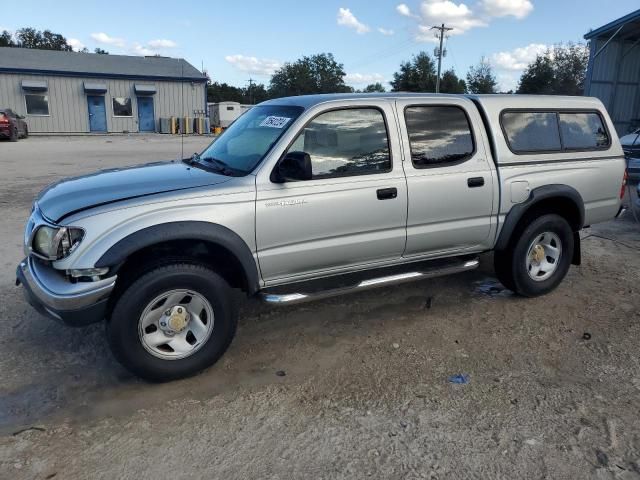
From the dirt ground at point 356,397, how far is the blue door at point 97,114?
29.6m

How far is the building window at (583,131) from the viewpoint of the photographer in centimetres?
509

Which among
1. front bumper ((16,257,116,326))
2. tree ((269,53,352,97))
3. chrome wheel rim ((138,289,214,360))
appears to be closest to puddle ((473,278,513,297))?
chrome wheel rim ((138,289,214,360))

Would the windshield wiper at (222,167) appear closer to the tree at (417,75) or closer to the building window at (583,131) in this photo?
the building window at (583,131)

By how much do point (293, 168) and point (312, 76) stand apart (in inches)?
2712

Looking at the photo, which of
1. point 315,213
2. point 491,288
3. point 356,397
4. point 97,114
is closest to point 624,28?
point 491,288

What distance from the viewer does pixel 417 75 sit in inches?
2323

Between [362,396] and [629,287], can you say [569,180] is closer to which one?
[629,287]

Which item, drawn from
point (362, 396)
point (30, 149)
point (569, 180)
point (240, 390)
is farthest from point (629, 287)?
point (30, 149)

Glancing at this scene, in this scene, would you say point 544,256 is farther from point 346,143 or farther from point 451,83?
point 451,83

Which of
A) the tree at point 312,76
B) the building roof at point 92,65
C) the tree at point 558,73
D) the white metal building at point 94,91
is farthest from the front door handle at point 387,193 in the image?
the tree at point 312,76

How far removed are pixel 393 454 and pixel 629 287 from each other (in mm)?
3915

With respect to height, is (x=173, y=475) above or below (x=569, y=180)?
below

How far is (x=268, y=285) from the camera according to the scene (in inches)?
152

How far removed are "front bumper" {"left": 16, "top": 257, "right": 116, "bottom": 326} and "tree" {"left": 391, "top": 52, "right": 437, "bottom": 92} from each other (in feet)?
184
